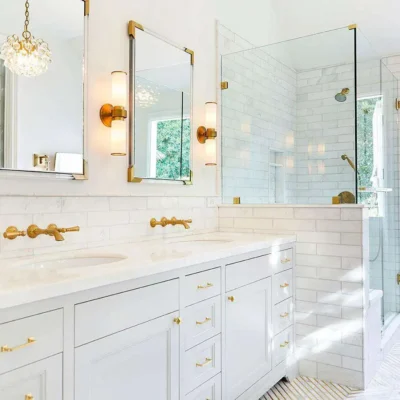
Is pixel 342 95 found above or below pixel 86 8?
below

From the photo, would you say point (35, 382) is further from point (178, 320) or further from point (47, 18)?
point (47, 18)

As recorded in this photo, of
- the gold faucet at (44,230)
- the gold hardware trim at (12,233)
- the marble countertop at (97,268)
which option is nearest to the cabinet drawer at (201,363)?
the marble countertop at (97,268)

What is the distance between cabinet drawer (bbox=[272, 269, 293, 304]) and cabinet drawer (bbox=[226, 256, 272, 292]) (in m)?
0.11

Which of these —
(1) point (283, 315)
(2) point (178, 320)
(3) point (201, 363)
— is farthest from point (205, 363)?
(1) point (283, 315)

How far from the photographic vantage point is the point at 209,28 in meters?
3.29

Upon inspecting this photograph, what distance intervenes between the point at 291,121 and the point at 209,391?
2.15 metres

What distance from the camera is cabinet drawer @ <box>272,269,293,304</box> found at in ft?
8.63

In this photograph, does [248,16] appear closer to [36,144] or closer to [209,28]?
[209,28]

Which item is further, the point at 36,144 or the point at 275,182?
the point at 275,182

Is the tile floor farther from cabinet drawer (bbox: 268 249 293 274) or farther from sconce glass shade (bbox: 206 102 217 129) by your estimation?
sconce glass shade (bbox: 206 102 217 129)

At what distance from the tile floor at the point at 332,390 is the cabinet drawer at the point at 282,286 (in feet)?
1.87

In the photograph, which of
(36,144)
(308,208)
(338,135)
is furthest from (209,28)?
(36,144)

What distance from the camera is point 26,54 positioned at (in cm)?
192

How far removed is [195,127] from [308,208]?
991 millimetres
